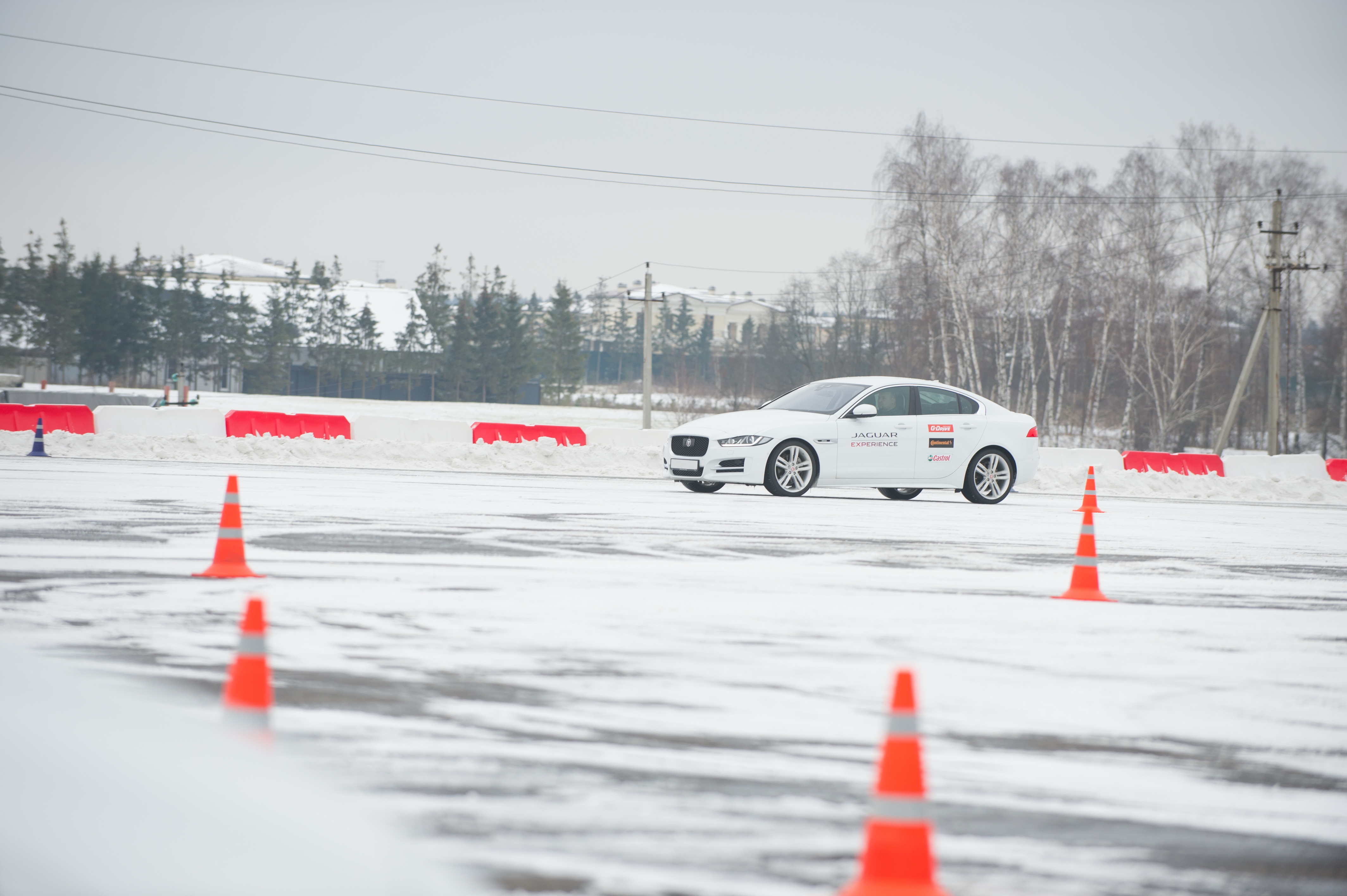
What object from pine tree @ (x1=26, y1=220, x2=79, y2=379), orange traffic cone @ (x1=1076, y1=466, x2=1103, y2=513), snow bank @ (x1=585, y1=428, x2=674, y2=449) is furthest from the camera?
pine tree @ (x1=26, y1=220, x2=79, y2=379)

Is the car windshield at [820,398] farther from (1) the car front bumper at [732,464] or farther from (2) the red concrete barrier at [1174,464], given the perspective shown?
(2) the red concrete barrier at [1174,464]

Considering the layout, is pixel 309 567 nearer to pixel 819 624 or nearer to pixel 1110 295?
pixel 819 624

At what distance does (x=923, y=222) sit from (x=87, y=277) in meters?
57.8

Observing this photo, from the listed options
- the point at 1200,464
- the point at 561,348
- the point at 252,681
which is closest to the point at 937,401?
the point at 1200,464

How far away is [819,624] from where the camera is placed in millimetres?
7496

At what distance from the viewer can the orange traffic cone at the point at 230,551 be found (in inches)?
331

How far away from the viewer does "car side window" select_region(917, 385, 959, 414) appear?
1691cm

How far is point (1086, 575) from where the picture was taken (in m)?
8.85

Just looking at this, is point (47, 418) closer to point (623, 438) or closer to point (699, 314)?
point (623, 438)

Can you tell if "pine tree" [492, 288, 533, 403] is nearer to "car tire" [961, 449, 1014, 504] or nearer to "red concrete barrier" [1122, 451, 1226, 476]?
"red concrete barrier" [1122, 451, 1226, 476]

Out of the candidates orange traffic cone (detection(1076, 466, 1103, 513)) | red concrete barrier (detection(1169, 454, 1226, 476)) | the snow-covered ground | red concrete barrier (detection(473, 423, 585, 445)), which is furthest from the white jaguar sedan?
the snow-covered ground

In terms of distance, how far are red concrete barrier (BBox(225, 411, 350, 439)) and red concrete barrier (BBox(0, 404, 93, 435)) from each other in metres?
2.69

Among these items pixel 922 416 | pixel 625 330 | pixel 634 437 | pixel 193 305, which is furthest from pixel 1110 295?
pixel 625 330

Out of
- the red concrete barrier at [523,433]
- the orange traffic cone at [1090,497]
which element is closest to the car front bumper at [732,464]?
the orange traffic cone at [1090,497]
